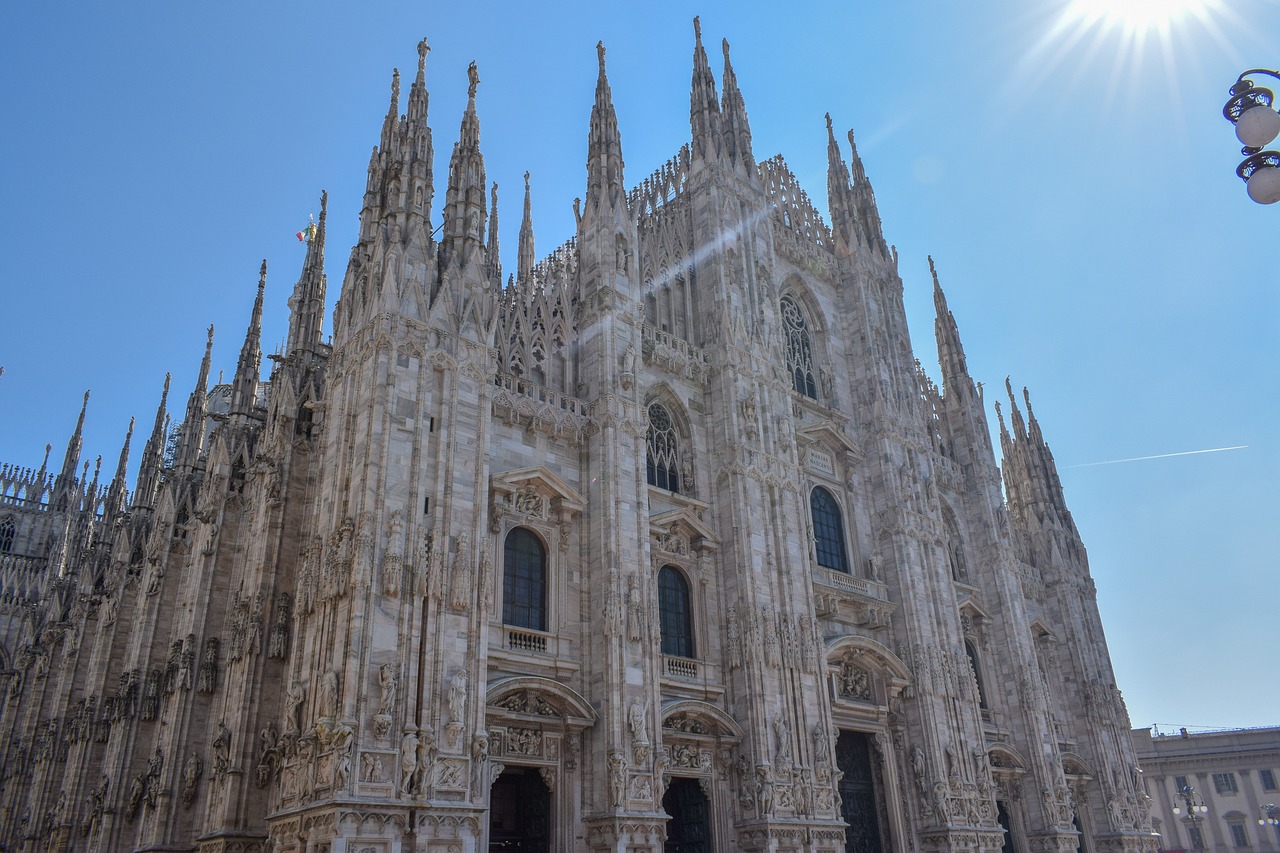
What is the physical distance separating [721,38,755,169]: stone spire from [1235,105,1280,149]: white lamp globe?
93.1ft

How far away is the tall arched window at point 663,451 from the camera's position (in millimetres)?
29258

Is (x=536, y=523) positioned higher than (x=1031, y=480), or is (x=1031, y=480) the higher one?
(x=1031, y=480)

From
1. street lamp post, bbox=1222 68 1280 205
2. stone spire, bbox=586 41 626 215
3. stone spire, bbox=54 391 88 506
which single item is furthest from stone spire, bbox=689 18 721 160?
stone spire, bbox=54 391 88 506

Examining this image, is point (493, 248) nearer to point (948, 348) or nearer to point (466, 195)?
point (466, 195)

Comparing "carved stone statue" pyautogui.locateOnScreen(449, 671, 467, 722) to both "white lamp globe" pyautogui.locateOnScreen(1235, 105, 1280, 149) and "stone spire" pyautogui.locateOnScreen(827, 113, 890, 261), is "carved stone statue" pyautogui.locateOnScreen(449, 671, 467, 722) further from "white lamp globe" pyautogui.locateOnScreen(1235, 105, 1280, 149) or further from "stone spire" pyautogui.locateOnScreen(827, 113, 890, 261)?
"stone spire" pyautogui.locateOnScreen(827, 113, 890, 261)

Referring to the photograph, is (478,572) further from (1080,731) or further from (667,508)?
(1080,731)

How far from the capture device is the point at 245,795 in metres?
21.5

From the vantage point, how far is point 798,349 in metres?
37.7

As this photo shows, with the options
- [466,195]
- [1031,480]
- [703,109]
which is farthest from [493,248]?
[1031,480]

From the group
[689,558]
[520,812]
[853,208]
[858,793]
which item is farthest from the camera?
[853,208]

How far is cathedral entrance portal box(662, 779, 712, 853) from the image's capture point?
25672 millimetres

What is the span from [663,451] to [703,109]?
14850 millimetres

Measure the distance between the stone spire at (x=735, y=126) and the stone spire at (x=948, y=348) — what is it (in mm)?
15036

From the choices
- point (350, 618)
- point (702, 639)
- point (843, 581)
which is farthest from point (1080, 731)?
point (350, 618)
